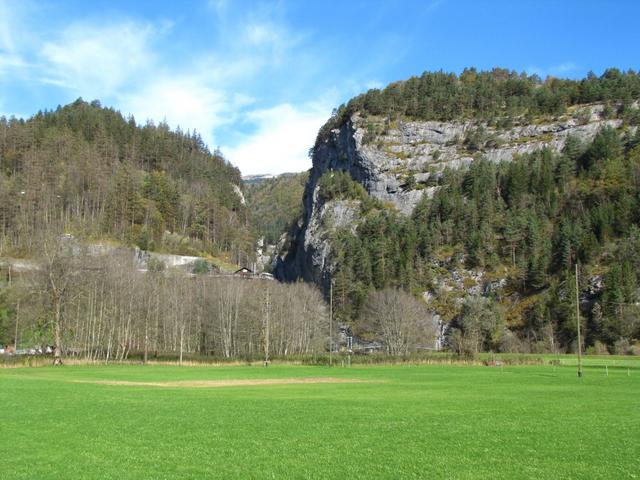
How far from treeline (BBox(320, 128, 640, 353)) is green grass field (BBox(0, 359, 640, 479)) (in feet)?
283

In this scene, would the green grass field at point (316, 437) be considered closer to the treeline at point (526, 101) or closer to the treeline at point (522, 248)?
the treeline at point (522, 248)

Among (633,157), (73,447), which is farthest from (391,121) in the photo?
(73,447)

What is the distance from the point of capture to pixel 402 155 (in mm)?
185000

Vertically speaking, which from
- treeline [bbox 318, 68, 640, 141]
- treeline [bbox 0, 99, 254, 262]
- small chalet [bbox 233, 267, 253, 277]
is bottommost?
small chalet [bbox 233, 267, 253, 277]

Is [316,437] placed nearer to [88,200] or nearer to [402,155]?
[88,200]

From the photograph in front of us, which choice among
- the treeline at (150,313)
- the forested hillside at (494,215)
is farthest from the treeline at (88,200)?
the treeline at (150,313)

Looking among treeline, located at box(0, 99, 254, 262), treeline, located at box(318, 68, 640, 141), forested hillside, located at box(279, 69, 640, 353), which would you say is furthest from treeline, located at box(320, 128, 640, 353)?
treeline, located at box(0, 99, 254, 262)

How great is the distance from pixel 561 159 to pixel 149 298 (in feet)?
363

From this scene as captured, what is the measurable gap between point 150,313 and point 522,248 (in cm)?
8259

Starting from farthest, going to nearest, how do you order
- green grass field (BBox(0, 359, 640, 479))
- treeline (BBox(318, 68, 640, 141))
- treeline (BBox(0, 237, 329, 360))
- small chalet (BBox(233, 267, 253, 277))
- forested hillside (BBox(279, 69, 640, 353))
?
treeline (BBox(318, 68, 640, 141))
small chalet (BBox(233, 267, 253, 277))
forested hillside (BBox(279, 69, 640, 353))
treeline (BBox(0, 237, 329, 360))
green grass field (BBox(0, 359, 640, 479))

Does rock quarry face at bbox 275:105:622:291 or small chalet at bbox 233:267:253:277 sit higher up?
rock quarry face at bbox 275:105:622:291

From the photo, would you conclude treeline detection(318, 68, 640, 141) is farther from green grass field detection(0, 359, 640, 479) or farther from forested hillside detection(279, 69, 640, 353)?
green grass field detection(0, 359, 640, 479)

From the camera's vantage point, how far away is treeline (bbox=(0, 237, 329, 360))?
87.1 metres

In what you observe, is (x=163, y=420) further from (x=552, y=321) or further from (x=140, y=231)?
(x=140, y=231)
